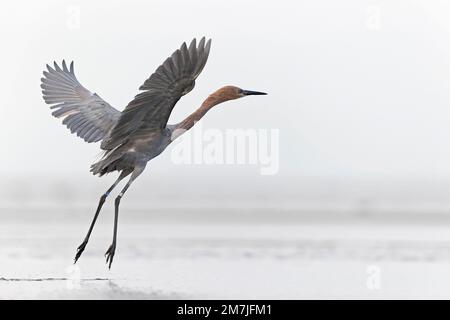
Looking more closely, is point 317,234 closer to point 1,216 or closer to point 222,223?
point 222,223

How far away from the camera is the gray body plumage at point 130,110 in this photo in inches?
409

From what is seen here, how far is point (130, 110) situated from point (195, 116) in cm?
149

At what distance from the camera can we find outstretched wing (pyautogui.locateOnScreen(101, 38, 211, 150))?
10.3 m

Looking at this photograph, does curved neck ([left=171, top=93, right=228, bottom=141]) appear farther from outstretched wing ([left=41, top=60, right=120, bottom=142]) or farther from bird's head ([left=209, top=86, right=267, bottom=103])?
outstretched wing ([left=41, top=60, right=120, bottom=142])

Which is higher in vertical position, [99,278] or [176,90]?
[176,90]

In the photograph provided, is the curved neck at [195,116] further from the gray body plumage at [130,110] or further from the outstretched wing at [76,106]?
the outstretched wing at [76,106]

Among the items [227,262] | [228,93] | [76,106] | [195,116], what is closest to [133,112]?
[195,116]

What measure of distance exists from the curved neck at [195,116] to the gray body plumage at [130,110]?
0.38ft

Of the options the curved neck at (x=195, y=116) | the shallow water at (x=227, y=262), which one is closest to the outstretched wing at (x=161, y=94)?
the curved neck at (x=195, y=116)

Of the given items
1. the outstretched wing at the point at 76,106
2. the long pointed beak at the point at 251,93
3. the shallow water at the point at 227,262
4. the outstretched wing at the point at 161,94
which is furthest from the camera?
the outstretched wing at the point at 76,106

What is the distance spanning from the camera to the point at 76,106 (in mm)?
13453

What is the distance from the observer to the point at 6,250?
14070 mm

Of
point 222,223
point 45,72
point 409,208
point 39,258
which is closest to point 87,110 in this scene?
point 45,72

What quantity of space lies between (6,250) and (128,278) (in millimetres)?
3332
